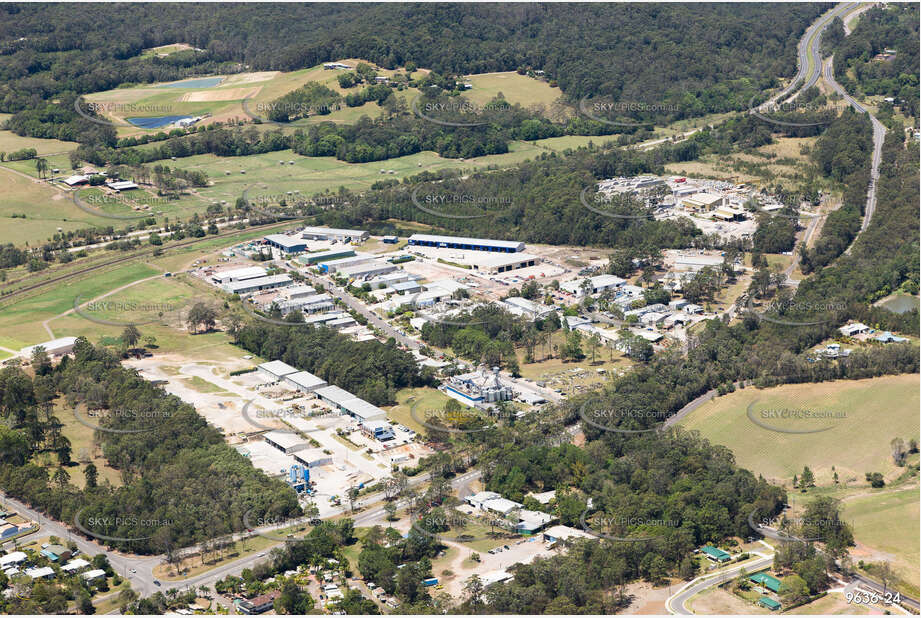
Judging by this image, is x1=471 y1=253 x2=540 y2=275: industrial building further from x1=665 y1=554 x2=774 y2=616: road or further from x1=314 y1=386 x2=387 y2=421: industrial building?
x1=665 y1=554 x2=774 y2=616: road

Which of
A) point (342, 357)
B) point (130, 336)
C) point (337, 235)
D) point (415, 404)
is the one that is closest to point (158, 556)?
point (415, 404)

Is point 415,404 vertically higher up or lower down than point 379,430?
lower down

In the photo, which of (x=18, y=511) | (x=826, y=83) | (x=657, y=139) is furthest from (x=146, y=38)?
(x=18, y=511)

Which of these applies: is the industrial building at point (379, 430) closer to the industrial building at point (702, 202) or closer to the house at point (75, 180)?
the industrial building at point (702, 202)

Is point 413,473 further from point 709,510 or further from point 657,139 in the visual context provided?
point 657,139

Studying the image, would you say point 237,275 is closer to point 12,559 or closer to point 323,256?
point 323,256
